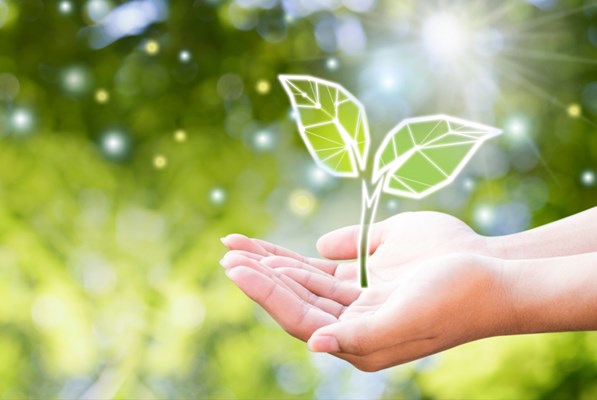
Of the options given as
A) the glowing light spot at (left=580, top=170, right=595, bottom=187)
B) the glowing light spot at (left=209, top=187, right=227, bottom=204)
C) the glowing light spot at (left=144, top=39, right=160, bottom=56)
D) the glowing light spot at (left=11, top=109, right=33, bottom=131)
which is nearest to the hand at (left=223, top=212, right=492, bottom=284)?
the glowing light spot at (left=209, top=187, right=227, bottom=204)

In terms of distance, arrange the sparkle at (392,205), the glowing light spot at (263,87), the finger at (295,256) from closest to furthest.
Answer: the finger at (295,256) → the sparkle at (392,205) → the glowing light spot at (263,87)

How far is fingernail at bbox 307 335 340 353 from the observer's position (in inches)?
30.8

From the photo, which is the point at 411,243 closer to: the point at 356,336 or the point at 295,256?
the point at 295,256

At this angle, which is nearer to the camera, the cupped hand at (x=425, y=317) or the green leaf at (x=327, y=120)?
the cupped hand at (x=425, y=317)

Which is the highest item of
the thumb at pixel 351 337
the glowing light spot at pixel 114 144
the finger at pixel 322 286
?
the glowing light spot at pixel 114 144

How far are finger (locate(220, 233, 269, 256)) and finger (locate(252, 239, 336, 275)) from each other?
18mm

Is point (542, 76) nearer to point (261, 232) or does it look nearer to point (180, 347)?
point (261, 232)

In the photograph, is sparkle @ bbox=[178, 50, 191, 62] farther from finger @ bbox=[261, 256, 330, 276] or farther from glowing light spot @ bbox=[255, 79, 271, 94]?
finger @ bbox=[261, 256, 330, 276]

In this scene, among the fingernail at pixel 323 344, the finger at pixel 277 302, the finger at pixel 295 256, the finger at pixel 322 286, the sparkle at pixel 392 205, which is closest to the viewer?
the fingernail at pixel 323 344

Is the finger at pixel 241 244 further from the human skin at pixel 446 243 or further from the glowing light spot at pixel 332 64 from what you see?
the glowing light spot at pixel 332 64

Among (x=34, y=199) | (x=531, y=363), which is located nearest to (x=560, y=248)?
(x=531, y=363)

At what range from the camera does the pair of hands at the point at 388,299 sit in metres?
0.82

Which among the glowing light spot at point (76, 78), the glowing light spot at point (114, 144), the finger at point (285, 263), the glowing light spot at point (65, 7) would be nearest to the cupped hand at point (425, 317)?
the finger at point (285, 263)

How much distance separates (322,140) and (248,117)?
16.3 inches
